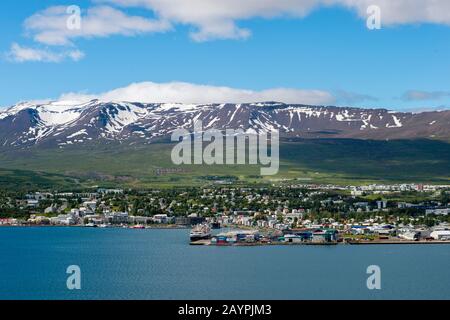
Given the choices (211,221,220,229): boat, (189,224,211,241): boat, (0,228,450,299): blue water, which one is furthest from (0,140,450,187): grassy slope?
(0,228,450,299): blue water

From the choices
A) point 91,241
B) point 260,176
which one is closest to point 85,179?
point 260,176

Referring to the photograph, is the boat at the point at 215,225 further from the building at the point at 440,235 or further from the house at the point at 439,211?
the building at the point at 440,235

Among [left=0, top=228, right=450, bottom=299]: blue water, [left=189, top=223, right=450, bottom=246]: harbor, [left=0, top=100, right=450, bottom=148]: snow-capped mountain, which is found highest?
[left=0, top=100, right=450, bottom=148]: snow-capped mountain

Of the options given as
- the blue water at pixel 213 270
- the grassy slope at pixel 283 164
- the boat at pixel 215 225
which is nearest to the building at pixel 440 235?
the blue water at pixel 213 270

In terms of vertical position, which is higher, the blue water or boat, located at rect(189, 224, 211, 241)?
boat, located at rect(189, 224, 211, 241)

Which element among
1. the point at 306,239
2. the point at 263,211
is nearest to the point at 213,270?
the point at 306,239

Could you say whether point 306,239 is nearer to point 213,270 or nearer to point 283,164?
point 213,270

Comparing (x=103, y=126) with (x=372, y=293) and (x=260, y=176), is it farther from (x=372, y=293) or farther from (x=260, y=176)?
(x=372, y=293)

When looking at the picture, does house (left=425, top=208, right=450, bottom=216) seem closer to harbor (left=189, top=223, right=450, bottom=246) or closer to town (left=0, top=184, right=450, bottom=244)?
town (left=0, top=184, right=450, bottom=244)
